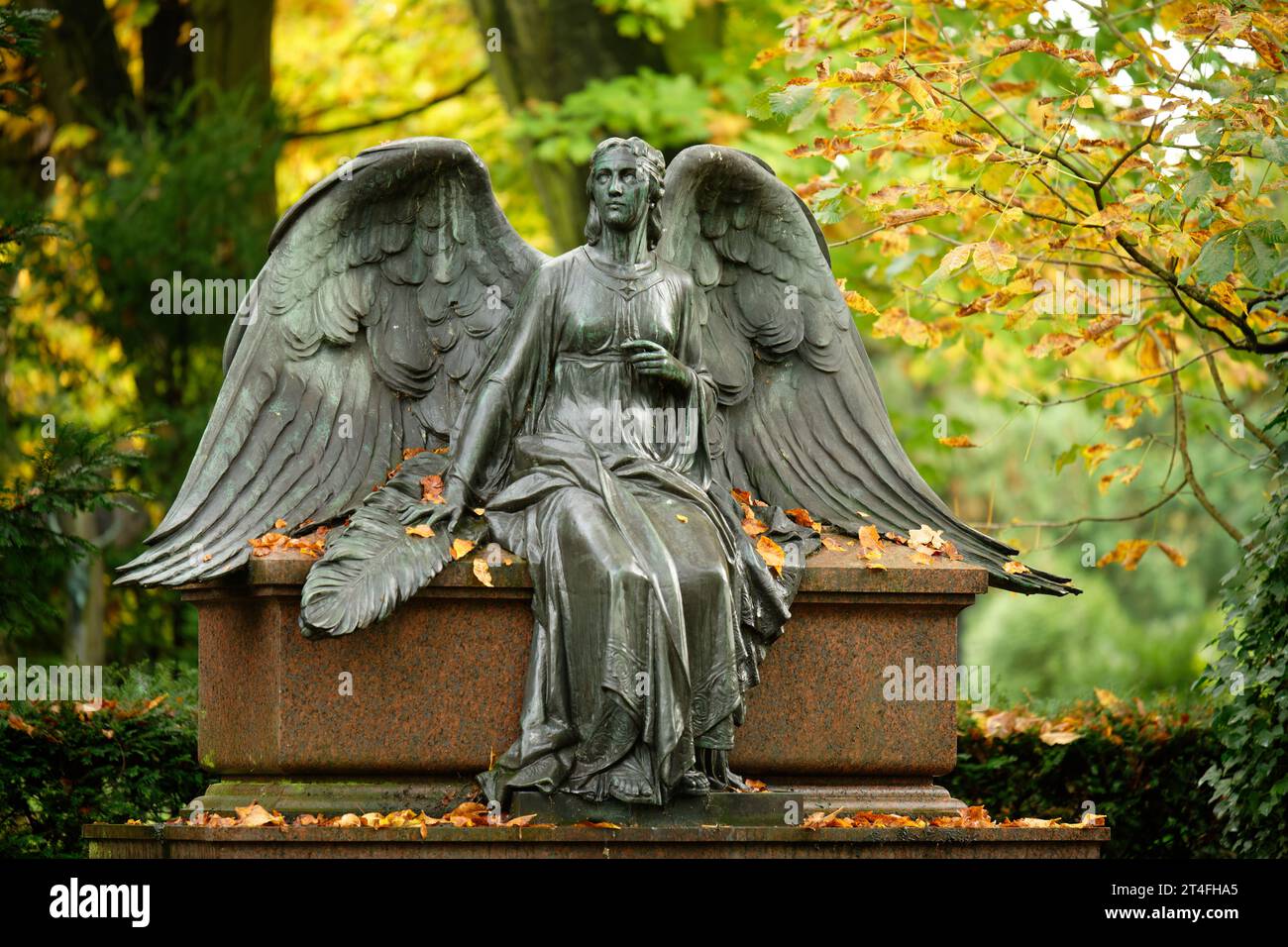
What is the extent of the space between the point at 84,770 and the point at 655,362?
3451mm

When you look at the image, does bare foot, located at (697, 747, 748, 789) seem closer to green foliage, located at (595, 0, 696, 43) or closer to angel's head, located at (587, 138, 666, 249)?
angel's head, located at (587, 138, 666, 249)

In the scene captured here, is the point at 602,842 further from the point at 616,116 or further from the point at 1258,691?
the point at 616,116

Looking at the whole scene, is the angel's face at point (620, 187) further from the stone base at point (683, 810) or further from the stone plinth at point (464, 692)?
the stone base at point (683, 810)

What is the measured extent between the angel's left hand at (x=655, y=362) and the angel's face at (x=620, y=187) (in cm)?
51

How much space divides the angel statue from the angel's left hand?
0.07 feet

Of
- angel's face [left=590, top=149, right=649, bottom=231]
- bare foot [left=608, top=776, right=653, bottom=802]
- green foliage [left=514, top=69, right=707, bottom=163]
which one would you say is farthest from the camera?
green foliage [left=514, top=69, right=707, bottom=163]

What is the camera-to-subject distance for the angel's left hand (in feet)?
25.9

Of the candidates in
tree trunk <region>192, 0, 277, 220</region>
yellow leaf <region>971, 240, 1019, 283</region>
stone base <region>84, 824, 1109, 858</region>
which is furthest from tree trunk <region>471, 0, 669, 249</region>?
stone base <region>84, 824, 1109, 858</region>

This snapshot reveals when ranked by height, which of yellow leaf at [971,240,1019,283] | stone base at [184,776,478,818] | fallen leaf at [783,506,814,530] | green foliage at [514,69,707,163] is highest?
green foliage at [514,69,707,163]

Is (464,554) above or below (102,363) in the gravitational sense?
below

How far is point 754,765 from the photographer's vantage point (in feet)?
25.9
